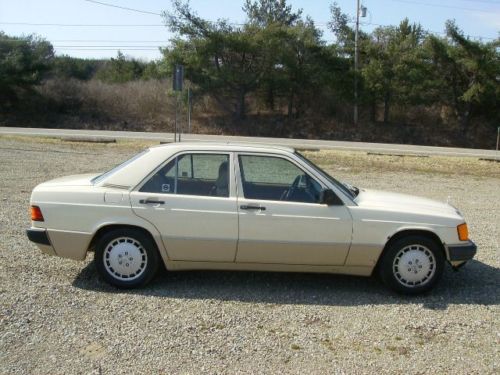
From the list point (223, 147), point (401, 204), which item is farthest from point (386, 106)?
point (223, 147)

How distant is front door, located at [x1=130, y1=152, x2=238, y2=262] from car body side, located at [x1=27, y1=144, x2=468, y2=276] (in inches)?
1.6

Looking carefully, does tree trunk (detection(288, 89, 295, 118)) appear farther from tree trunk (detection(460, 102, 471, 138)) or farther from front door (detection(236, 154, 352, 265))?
front door (detection(236, 154, 352, 265))

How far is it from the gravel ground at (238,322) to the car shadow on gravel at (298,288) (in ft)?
0.04

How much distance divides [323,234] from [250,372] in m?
1.77

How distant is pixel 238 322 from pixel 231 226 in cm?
97

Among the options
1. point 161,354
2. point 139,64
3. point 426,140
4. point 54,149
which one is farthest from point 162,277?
point 139,64

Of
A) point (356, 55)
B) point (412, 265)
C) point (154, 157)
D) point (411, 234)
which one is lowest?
point (412, 265)

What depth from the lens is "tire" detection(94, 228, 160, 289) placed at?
5.20 meters

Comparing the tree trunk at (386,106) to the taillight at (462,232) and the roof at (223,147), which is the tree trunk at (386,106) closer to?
the taillight at (462,232)

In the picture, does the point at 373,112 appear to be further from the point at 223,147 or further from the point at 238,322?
the point at 238,322

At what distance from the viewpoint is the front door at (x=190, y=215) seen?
16.8ft

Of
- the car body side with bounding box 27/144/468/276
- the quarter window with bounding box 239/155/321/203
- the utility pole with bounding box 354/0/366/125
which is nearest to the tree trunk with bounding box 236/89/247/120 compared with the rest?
the utility pole with bounding box 354/0/366/125

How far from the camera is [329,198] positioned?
5.13 metres

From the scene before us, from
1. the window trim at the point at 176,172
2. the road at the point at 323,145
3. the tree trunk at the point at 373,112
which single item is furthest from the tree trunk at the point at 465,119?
the window trim at the point at 176,172
